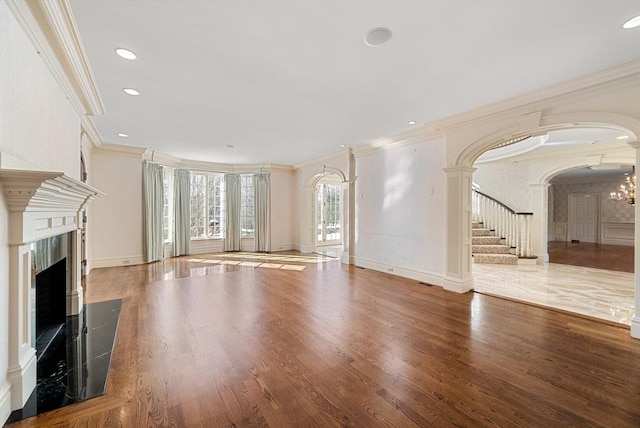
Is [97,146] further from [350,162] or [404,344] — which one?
[404,344]

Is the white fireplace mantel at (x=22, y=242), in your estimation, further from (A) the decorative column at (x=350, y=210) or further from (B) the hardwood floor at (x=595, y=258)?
(B) the hardwood floor at (x=595, y=258)

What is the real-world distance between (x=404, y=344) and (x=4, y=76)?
144 inches

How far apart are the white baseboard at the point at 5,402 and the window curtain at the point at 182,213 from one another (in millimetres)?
6233

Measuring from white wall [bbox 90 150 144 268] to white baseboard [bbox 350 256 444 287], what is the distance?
17.2 feet

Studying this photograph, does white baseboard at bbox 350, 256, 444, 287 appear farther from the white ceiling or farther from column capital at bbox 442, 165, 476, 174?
the white ceiling

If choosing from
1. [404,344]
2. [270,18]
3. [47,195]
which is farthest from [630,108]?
[47,195]

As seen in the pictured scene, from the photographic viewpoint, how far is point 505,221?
24.4 ft

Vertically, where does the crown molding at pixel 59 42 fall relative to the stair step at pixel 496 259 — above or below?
Result: above

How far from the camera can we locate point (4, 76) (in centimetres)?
173

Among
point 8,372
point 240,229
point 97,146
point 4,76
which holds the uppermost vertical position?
point 97,146

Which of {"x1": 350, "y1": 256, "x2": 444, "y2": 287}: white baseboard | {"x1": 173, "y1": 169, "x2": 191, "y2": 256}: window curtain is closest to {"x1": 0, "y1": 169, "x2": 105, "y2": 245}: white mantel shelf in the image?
{"x1": 350, "y1": 256, "x2": 444, "y2": 287}: white baseboard

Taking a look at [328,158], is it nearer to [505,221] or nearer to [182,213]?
[182,213]

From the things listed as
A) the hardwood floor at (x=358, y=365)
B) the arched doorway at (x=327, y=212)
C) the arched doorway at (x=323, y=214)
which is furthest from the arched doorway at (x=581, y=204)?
the arched doorway at (x=327, y=212)

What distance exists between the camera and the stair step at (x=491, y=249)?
23.6 feet
